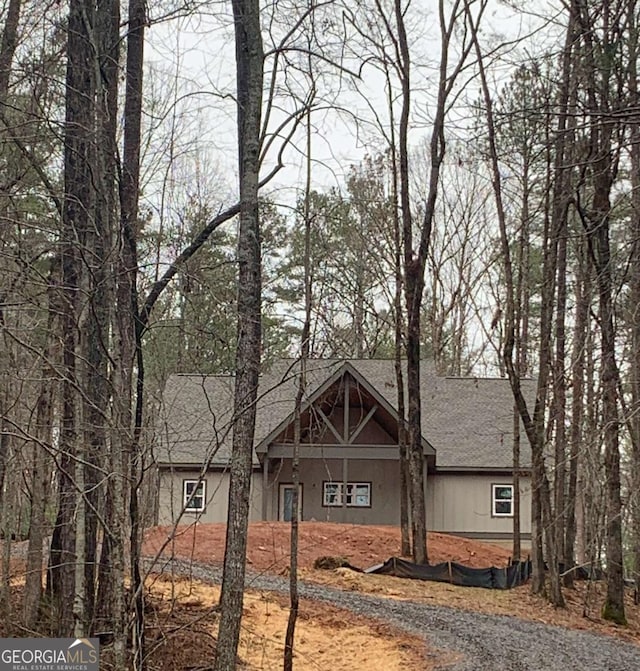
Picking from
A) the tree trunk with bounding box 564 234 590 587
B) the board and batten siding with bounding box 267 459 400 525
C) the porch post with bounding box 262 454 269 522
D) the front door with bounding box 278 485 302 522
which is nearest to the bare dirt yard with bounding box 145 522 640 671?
the tree trunk with bounding box 564 234 590 587

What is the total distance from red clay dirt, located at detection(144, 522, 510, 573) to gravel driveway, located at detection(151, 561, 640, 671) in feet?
6.84

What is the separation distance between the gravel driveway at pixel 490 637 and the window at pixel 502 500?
9741 mm

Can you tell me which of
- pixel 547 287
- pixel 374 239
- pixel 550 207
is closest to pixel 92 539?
pixel 547 287

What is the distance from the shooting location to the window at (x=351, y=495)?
76.8 feet

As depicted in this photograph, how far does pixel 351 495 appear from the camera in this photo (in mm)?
23641

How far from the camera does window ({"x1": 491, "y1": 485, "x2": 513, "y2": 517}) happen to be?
23.1 metres

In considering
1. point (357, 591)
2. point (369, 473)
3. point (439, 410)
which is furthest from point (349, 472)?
point (357, 591)

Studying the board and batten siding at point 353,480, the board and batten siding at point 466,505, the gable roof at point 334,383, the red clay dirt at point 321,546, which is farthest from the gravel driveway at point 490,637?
the board and batten siding at point 466,505

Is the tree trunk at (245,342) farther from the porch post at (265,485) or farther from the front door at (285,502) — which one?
the front door at (285,502)

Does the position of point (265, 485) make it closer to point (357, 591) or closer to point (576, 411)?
point (357, 591)

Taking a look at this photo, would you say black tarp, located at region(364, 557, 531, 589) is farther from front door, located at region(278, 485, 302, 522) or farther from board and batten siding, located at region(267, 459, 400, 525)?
front door, located at region(278, 485, 302, 522)

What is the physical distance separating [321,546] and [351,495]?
607 centimetres

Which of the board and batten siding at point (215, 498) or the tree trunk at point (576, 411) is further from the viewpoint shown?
the board and batten siding at point (215, 498)

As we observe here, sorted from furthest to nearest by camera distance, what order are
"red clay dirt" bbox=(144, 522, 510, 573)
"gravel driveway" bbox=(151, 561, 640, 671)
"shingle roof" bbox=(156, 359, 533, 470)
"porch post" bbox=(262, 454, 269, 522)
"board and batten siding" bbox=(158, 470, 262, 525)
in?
"shingle roof" bbox=(156, 359, 533, 470), "board and batten siding" bbox=(158, 470, 262, 525), "porch post" bbox=(262, 454, 269, 522), "red clay dirt" bbox=(144, 522, 510, 573), "gravel driveway" bbox=(151, 561, 640, 671)
